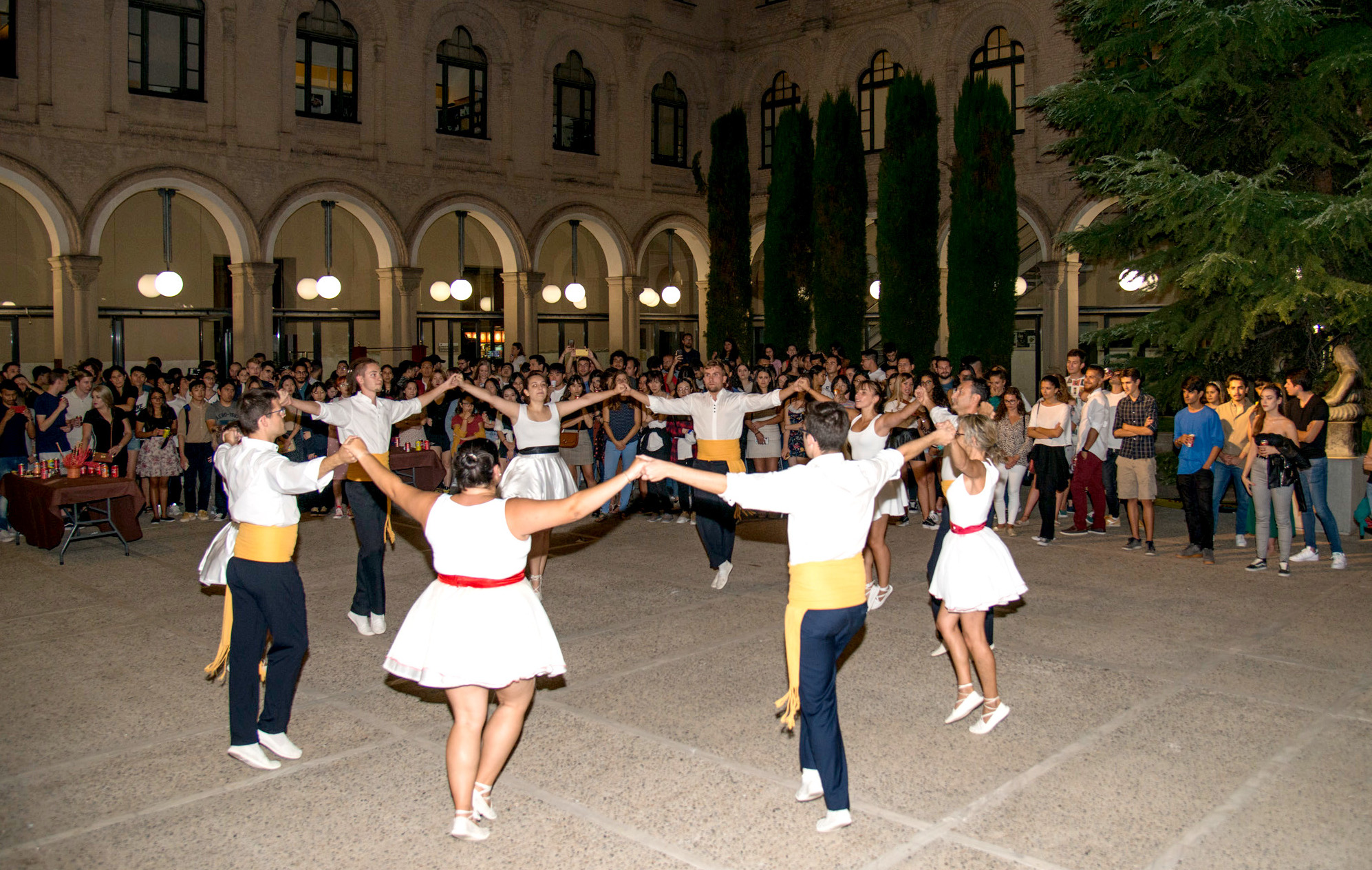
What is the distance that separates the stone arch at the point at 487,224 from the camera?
2381 centimetres

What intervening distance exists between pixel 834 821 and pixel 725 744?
1.18 metres

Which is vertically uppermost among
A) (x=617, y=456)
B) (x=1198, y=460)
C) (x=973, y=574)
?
(x=1198, y=460)

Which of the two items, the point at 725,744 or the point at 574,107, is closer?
the point at 725,744

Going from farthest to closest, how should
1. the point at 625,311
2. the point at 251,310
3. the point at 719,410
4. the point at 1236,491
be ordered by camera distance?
the point at 625,311 → the point at 251,310 → the point at 1236,491 → the point at 719,410

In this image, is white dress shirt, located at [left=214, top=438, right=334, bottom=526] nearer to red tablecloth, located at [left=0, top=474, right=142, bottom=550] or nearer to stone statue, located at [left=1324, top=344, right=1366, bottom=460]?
red tablecloth, located at [left=0, top=474, right=142, bottom=550]

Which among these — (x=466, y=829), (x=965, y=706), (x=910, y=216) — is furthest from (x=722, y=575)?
(x=910, y=216)

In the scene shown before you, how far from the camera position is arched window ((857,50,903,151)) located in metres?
26.8

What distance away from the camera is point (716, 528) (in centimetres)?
998

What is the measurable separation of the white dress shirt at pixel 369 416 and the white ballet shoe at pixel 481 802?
4069 mm

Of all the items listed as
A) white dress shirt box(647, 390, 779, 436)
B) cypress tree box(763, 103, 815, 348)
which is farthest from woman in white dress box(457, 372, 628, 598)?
cypress tree box(763, 103, 815, 348)

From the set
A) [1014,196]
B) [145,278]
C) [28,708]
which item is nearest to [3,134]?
[145,278]

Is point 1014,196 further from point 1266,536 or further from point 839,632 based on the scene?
point 839,632

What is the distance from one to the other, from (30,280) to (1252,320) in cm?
2213

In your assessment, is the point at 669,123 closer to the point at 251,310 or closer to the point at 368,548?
the point at 251,310
